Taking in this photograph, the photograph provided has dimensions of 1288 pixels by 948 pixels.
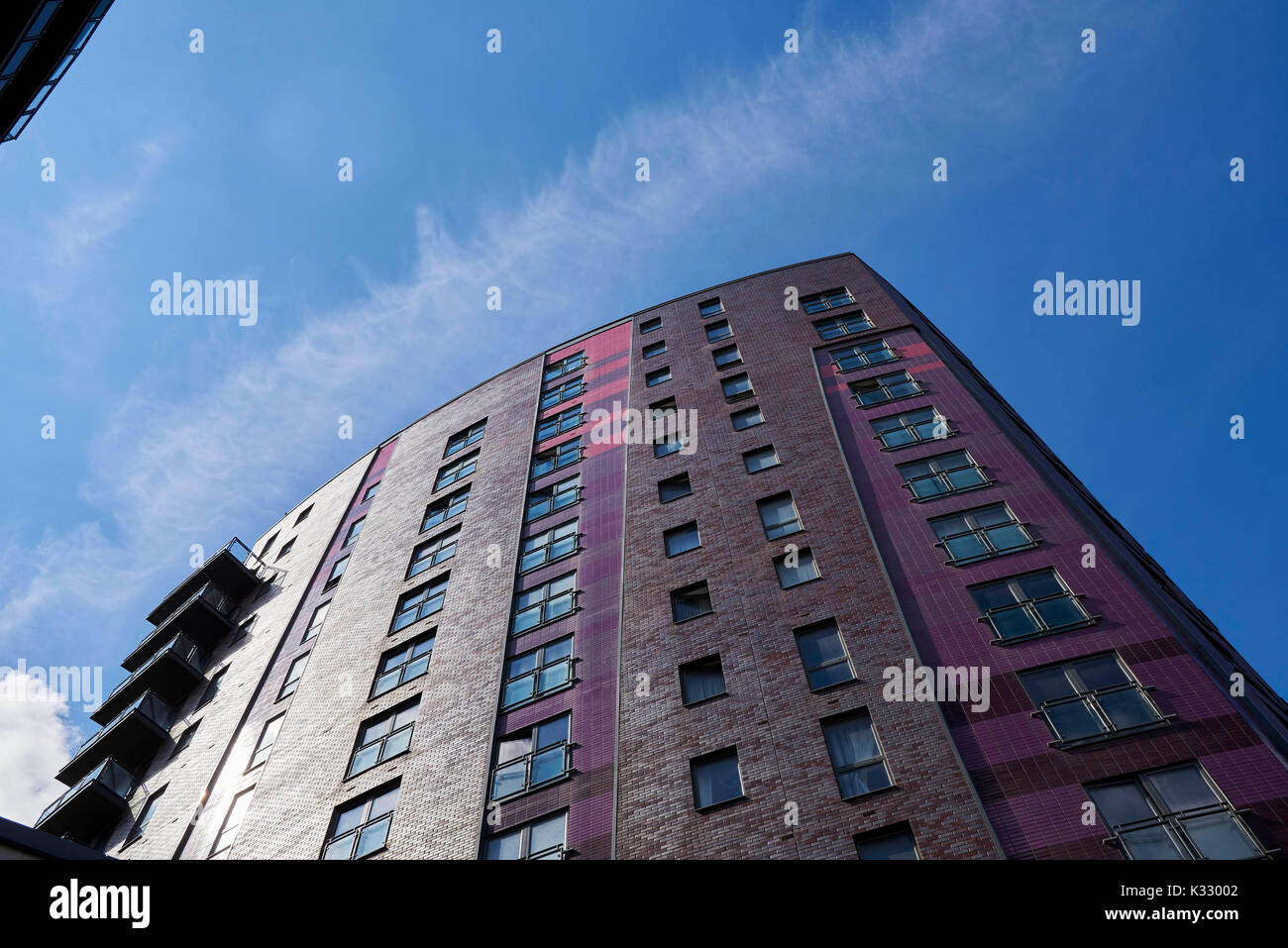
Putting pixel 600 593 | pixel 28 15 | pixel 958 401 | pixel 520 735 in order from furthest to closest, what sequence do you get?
pixel 958 401
pixel 600 593
pixel 520 735
pixel 28 15

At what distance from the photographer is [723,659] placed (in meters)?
23.2

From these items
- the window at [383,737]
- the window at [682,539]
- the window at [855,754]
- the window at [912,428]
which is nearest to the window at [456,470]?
the window at [682,539]

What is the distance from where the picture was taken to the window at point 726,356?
37691mm

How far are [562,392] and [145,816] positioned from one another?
24.4m

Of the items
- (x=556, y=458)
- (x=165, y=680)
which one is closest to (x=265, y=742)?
(x=165, y=680)

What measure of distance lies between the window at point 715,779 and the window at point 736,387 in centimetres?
1675

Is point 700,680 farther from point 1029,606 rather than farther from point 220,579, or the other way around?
point 220,579

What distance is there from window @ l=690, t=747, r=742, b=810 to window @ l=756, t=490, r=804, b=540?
7.92 metres

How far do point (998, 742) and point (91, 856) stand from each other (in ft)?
55.4

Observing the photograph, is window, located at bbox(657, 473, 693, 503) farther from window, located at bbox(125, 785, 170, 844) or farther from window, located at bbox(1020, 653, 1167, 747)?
window, located at bbox(125, 785, 170, 844)

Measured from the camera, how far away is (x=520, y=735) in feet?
79.3

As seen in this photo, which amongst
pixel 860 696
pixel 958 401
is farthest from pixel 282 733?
pixel 958 401

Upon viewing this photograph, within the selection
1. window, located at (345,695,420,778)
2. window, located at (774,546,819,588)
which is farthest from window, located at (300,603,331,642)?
window, located at (774,546,819,588)
